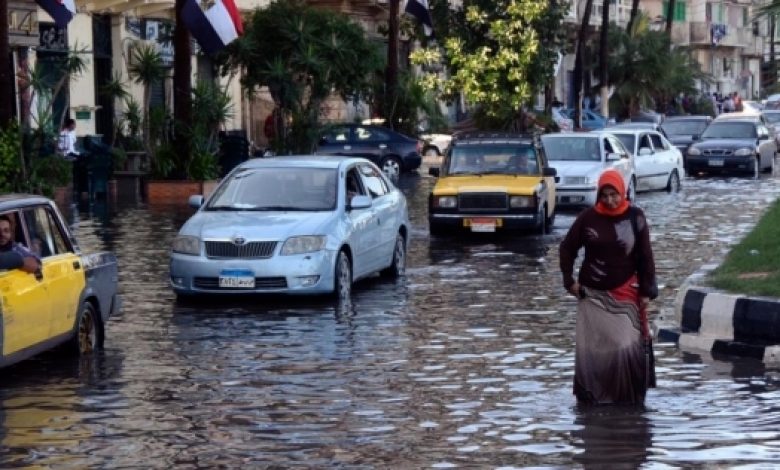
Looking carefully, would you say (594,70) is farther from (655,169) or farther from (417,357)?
(417,357)

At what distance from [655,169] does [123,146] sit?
38.1ft

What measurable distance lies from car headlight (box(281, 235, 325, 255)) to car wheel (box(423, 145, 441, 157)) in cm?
3646

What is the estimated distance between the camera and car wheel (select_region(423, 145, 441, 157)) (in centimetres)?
5462

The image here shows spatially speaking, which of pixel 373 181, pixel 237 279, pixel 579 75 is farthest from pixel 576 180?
pixel 579 75

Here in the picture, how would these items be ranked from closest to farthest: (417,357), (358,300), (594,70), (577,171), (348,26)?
(417,357) → (358,300) → (577,171) → (348,26) → (594,70)

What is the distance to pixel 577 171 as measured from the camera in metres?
32.6

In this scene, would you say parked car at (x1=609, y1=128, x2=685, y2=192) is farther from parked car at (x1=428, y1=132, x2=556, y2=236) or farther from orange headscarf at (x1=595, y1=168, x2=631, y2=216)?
orange headscarf at (x1=595, y1=168, x2=631, y2=216)

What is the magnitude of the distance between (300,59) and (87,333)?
27.0 metres

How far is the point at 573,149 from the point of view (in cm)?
3403

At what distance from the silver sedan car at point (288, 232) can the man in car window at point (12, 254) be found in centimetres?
465

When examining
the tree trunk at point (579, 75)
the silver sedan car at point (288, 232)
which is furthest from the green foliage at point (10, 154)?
the tree trunk at point (579, 75)

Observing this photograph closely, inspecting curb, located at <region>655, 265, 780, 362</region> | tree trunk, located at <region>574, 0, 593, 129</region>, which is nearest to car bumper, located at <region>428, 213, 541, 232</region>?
curb, located at <region>655, 265, 780, 362</region>

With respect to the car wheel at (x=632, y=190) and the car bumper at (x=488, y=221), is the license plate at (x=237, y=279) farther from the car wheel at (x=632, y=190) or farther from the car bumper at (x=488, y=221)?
the car wheel at (x=632, y=190)

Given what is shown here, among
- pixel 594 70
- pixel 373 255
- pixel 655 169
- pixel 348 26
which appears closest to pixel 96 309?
pixel 373 255
